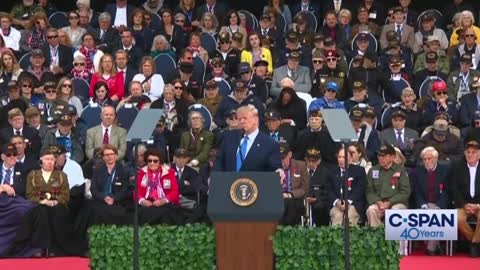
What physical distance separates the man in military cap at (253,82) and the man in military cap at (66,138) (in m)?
2.67

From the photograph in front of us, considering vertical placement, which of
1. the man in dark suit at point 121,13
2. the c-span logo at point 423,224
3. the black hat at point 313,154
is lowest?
the c-span logo at point 423,224

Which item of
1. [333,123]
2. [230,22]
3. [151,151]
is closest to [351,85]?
[230,22]

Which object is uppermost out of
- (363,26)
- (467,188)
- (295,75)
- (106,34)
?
(363,26)

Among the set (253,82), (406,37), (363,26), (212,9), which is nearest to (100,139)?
(253,82)

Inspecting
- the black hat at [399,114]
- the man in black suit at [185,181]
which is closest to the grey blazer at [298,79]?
the black hat at [399,114]

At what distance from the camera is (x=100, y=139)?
54.6ft

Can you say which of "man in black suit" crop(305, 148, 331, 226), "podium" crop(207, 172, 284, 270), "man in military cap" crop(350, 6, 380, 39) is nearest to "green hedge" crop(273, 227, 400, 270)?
"podium" crop(207, 172, 284, 270)

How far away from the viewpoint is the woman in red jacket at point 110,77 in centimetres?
1825

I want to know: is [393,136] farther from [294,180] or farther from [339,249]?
[339,249]

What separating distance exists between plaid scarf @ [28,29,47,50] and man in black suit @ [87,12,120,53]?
0.76 m

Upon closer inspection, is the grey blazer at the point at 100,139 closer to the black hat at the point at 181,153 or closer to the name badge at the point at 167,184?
the black hat at the point at 181,153

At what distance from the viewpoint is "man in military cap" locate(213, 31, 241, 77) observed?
19.1m

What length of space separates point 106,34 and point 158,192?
540cm

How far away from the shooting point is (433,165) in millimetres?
15250
